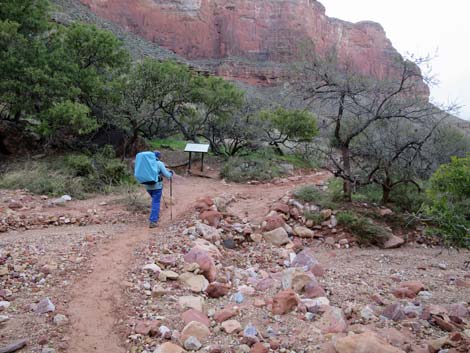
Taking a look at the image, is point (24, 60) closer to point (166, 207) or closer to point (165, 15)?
point (166, 207)

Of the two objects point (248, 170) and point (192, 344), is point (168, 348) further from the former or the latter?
point (248, 170)

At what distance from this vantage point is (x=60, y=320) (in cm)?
370

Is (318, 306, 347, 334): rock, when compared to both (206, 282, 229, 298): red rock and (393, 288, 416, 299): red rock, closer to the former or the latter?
(206, 282, 229, 298): red rock

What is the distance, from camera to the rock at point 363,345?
327 cm

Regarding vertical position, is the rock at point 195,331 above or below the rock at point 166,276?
above

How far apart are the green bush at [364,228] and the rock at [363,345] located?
4686 mm

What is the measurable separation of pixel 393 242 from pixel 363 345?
5.04 metres

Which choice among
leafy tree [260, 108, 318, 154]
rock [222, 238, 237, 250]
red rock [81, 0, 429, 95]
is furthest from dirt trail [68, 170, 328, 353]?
red rock [81, 0, 429, 95]

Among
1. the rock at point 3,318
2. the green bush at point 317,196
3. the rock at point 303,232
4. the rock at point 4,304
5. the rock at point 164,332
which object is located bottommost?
the rock at point 303,232

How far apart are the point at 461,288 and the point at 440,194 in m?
1.95

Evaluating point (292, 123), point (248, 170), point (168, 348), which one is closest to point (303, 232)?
point (168, 348)

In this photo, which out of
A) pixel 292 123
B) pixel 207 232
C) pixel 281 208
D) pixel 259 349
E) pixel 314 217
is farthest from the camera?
pixel 292 123

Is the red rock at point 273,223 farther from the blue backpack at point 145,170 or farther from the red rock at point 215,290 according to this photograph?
the red rock at point 215,290

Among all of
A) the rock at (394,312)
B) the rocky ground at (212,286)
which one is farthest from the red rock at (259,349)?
the rock at (394,312)
